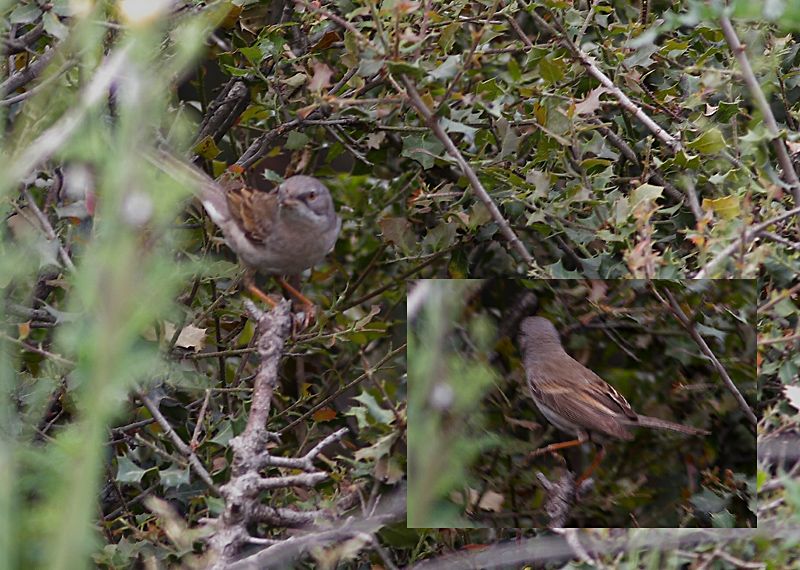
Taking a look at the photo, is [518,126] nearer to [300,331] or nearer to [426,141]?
[426,141]

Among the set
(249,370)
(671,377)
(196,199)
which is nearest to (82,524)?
(671,377)

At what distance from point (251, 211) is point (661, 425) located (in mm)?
1386

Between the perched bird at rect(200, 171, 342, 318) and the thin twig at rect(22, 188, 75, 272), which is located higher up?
the thin twig at rect(22, 188, 75, 272)

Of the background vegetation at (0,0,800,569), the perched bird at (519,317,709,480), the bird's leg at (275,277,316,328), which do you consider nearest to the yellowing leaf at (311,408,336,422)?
the background vegetation at (0,0,800,569)

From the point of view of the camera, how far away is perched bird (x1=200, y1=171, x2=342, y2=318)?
3016 millimetres

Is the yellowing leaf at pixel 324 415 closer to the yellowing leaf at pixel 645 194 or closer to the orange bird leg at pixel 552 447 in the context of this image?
the orange bird leg at pixel 552 447

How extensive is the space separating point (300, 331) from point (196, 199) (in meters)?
0.53

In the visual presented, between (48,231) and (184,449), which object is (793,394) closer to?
(184,449)

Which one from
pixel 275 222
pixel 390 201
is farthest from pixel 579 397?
pixel 390 201

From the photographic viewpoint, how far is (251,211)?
3.03 meters

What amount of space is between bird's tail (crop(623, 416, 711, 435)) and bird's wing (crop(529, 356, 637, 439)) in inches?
1.2

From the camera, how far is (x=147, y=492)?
9.07 feet

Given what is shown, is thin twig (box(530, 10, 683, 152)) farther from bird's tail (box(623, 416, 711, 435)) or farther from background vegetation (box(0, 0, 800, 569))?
bird's tail (box(623, 416, 711, 435))

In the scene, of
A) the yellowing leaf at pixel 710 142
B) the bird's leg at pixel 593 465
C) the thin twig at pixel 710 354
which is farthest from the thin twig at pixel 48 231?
the yellowing leaf at pixel 710 142
